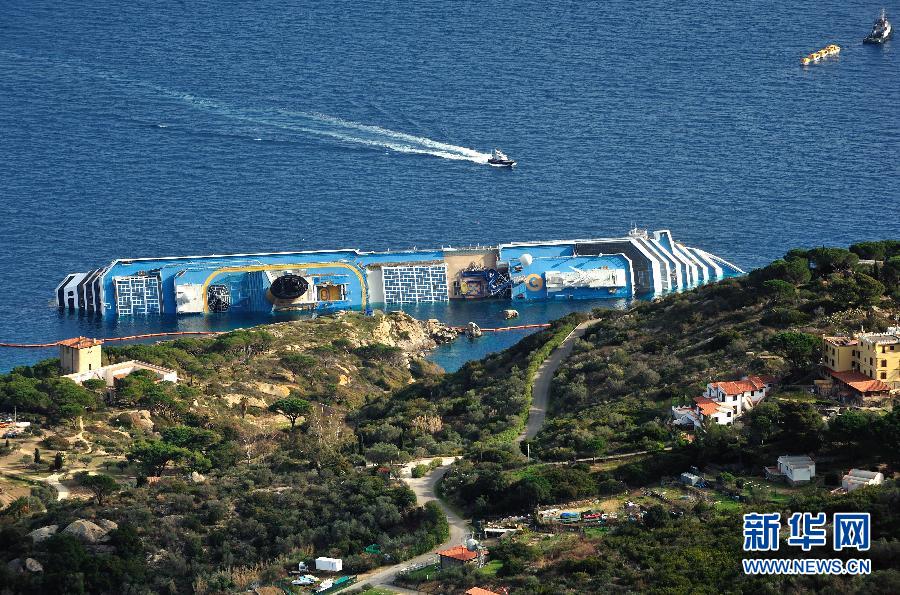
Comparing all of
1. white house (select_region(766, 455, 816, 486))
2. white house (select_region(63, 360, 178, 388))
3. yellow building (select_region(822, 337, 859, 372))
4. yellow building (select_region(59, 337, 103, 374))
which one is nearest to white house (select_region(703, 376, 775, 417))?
yellow building (select_region(822, 337, 859, 372))

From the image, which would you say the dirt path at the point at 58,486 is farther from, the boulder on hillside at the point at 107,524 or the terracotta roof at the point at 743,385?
the terracotta roof at the point at 743,385

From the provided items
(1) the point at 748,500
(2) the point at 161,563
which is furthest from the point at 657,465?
(2) the point at 161,563

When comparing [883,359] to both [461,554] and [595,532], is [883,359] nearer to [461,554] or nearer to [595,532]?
[595,532]

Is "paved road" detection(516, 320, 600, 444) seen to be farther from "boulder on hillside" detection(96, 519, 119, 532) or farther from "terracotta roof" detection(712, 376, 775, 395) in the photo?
"boulder on hillside" detection(96, 519, 119, 532)

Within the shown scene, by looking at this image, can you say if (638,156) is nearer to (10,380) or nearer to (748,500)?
(10,380)

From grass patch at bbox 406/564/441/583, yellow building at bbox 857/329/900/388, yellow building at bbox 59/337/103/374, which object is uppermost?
yellow building at bbox 59/337/103/374

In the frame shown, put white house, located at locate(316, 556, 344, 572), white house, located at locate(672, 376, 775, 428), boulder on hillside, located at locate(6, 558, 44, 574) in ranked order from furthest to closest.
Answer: white house, located at locate(672, 376, 775, 428) → boulder on hillside, located at locate(6, 558, 44, 574) → white house, located at locate(316, 556, 344, 572)
